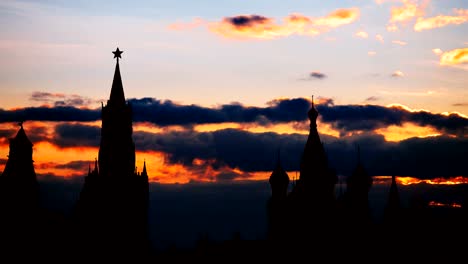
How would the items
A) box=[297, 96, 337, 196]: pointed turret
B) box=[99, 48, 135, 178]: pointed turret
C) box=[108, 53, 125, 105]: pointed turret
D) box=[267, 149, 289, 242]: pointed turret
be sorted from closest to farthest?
box=[297, 96, 337, 196]: pointed turret < box=[267, 149, 289, 242]: pointed turret < box=[99, 48, 135, 178]: pointed turret < box=[108, 53, 125, 105]: pointed turret

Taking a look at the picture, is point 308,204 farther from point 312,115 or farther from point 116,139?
point 116,139

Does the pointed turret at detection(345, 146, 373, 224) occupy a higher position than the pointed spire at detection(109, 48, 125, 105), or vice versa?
the pointed spire at detection(109, 48, 125, 105)

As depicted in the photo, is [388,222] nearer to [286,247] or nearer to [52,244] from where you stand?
[286,247]

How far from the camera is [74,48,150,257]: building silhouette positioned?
121m

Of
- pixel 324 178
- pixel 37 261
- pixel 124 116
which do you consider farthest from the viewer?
pixel 124 116

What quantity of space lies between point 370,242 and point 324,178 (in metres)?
10.4

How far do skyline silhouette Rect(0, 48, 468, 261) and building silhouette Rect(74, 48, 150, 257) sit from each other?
15 cm

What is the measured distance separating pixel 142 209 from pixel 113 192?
7.20 meters

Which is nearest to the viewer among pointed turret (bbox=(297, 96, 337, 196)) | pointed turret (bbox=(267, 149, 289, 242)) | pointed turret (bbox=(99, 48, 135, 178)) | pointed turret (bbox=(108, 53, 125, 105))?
pointed turret (bbox=(297, 96, 337, 196))

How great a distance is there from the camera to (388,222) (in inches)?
4154

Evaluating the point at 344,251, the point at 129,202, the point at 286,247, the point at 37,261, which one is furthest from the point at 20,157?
the point at 344,251

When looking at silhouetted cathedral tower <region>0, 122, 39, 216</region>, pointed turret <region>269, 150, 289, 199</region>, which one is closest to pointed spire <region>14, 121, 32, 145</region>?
silhouetted cathedral tower <region>0, 122, 39, 216</region>

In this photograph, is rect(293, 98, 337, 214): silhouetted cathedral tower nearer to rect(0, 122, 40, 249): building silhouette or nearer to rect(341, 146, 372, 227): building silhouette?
rect(341, 146, 372, 227): building silhouette

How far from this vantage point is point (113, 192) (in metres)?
122
